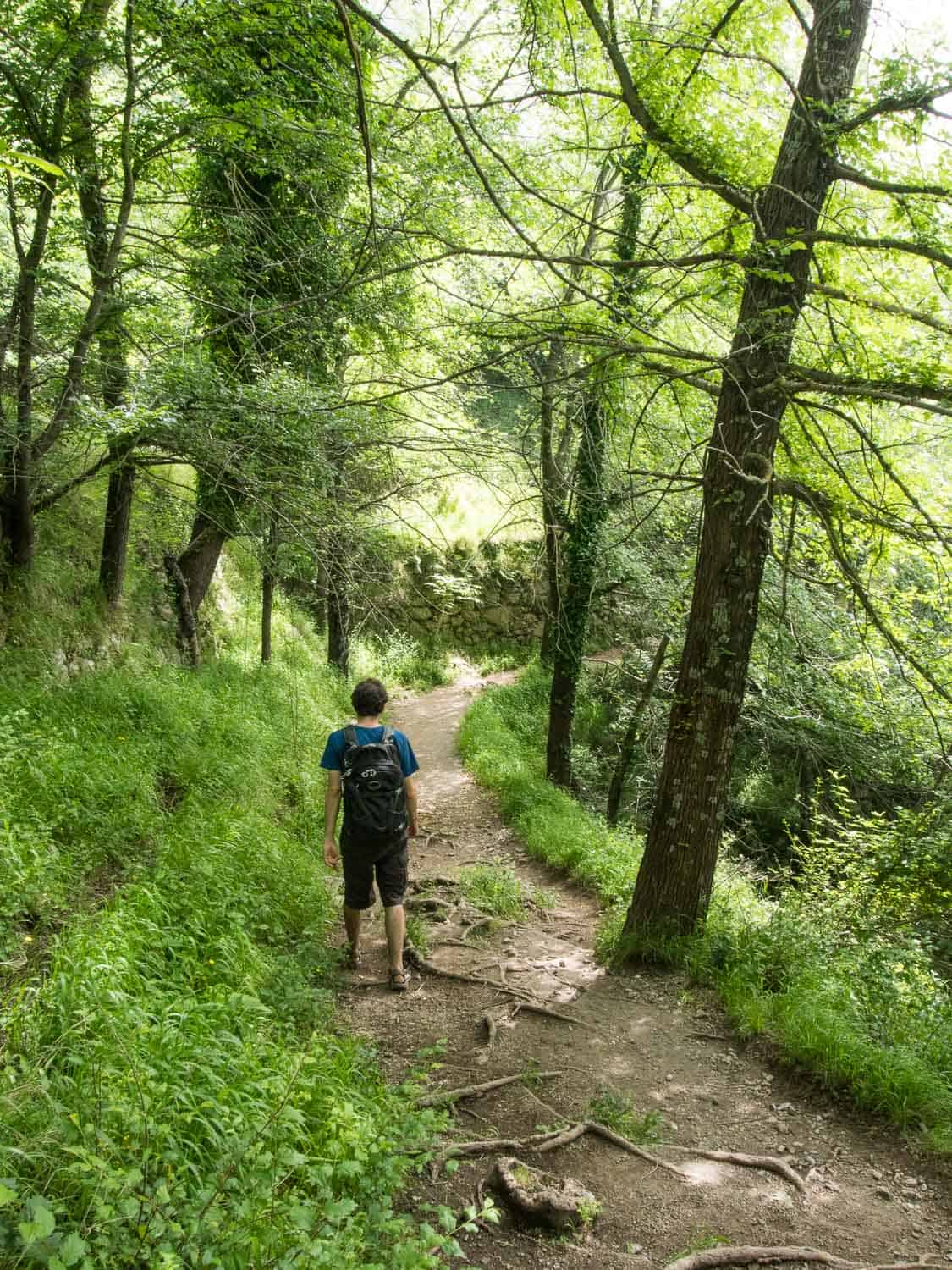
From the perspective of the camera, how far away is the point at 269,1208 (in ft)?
7.48

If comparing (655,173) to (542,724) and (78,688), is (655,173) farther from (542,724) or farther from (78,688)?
(542,724)

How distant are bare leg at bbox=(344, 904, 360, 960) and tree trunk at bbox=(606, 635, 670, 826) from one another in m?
5.95

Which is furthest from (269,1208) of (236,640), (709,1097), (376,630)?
(376,630)

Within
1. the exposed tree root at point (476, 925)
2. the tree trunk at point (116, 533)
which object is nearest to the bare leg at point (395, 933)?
the exposed tree root at point (476, 925)

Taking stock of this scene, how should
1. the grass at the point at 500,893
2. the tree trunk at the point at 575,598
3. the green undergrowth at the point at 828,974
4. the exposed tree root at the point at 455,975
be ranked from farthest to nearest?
the tree trunk at the point at 575,598 < the grass at the point at 500,893 < the exposed tree root at the point at 455,975 < the green undergrowth at the point at 828,974

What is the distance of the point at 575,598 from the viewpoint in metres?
10.4

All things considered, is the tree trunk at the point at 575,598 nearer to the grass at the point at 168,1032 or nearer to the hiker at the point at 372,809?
the hiker at the point at 372,809

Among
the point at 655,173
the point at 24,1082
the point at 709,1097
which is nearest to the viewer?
the point at 24,1082

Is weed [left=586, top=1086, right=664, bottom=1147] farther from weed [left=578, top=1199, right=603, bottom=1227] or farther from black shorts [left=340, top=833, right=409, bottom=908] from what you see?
black shorts [left=340, top=833, right=409, bottom=908]

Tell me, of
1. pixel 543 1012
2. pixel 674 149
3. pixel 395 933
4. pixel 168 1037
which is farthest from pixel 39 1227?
pixel 674 149

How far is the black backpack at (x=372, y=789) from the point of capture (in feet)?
15.7

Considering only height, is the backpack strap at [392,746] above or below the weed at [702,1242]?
above

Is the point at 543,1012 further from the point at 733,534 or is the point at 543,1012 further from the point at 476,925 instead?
the point at 733,534

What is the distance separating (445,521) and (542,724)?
25.0ft
